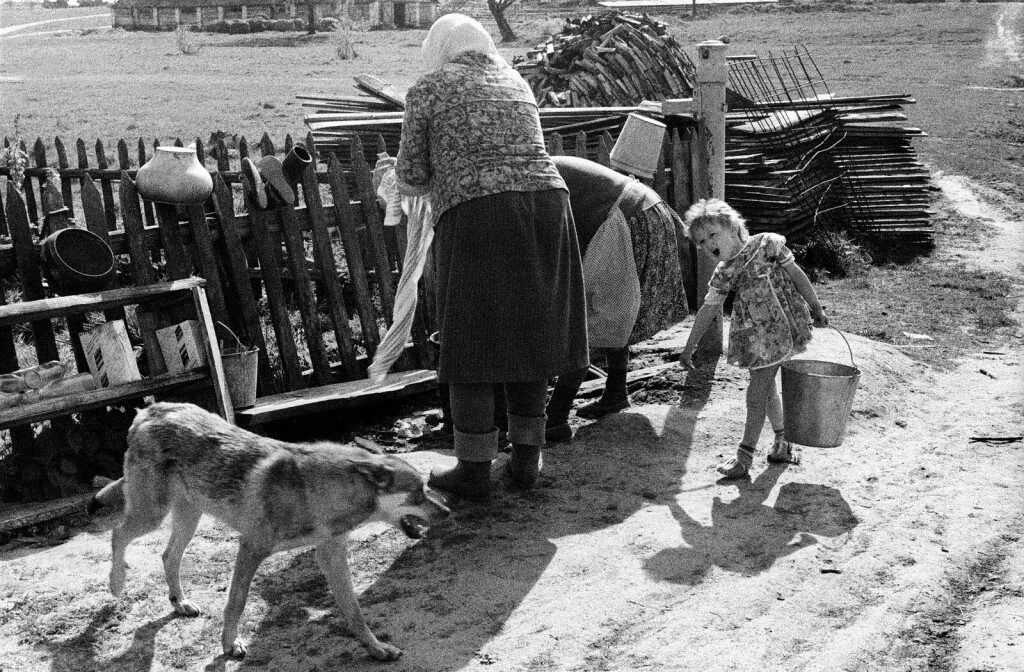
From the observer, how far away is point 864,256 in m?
10.5

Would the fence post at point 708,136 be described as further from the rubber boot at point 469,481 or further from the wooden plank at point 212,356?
the wooden plank at point 212,356

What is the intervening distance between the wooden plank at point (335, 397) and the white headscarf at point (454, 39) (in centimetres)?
210

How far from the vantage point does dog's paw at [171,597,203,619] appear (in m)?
3.97

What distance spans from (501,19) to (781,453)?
142 ft

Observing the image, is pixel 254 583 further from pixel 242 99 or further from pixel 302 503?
pixel 242 99

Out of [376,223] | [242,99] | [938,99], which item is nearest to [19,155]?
[376,223]

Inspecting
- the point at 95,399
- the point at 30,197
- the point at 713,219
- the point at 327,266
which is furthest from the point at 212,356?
the point at 30,197

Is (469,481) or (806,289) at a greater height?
(806,289)

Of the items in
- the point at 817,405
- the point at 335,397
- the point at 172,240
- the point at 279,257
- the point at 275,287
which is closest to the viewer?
the point at 817,405

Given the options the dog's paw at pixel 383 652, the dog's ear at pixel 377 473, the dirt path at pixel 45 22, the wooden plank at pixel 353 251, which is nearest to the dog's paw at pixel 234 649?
the dog's paw at pixel 383 652

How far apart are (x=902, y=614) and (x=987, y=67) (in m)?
33.2

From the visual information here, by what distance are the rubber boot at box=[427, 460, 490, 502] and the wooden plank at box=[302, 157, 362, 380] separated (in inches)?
71.7

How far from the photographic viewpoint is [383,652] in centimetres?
363

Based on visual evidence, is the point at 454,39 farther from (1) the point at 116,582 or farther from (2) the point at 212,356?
(1) the point at 116,582
